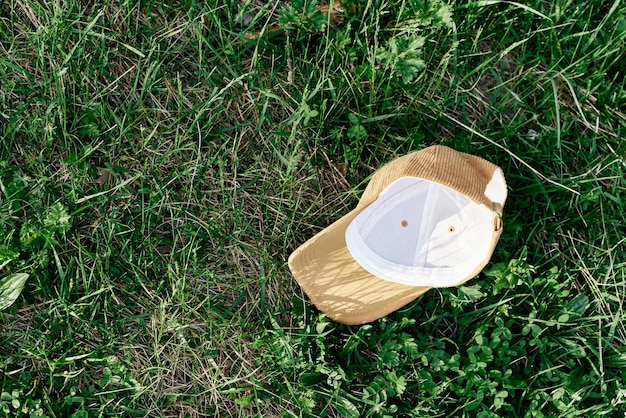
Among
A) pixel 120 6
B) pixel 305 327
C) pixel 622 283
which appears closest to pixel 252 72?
pixel 120 6

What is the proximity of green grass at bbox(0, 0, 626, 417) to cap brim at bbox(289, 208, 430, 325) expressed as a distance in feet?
0.18

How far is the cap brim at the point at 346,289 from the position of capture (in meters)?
2.27

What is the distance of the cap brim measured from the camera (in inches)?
Answer: 89.2

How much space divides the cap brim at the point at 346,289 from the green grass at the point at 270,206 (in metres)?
0.06

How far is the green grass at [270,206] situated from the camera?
2254 millimetres

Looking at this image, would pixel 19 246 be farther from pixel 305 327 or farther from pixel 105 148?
pixel 305 327

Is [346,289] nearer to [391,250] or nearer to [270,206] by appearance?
[391,250]

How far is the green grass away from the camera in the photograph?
225 cm

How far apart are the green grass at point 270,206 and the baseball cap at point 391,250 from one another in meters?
0.09

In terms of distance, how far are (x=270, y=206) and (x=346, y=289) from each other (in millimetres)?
380

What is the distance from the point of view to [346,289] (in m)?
2.30

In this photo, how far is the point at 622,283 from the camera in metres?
2.33

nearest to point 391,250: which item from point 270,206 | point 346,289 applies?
point 346,289

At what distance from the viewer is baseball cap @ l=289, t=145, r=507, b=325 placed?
7.30ft
